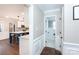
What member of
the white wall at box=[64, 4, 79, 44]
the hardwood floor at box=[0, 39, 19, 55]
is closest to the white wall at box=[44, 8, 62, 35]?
the white wall at box=[64, 4, 79, 44]

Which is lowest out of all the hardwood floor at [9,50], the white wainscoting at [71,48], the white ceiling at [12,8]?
the hardwood floor at [9,50]

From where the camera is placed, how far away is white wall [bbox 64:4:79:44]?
58.8 inches

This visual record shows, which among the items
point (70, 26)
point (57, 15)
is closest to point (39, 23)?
point (57, 15)

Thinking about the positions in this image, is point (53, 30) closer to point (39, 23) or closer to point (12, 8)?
point (39, 23)

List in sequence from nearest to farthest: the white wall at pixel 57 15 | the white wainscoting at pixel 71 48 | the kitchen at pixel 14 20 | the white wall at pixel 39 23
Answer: the white wainscoting at pixel 71 48 < the kitchen at pixel 14 20 < the white wall at pixel 57 15 < the white wall at pixel 39 23

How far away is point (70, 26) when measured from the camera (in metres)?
1.51

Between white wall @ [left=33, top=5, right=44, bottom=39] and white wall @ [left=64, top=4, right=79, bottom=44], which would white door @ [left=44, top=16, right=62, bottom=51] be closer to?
white wall @ [left=33, top=5, right=44, bottom=39]

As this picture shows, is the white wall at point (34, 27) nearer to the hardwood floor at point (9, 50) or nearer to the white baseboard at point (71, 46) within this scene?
the hardwood floor at point (9, 50)

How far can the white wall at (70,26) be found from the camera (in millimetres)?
1495

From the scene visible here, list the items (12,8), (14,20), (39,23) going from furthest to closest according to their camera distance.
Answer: (14,20) < (39,23) < (12,8)

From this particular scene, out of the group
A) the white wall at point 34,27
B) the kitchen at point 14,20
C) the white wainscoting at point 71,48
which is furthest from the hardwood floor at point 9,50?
the white wainscoting at point 71,48
